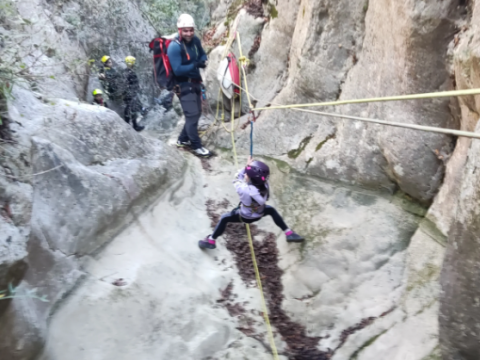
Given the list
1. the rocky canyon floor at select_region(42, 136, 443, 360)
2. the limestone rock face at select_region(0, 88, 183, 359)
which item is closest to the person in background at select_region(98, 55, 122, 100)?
the limestone rock face at select_region(0, 88, 183, 359)

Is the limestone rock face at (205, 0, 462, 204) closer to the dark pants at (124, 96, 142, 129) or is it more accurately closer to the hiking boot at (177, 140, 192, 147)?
the hiking boot at (177, 140, 192, 147)

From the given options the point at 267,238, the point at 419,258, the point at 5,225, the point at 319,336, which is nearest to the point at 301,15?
the point at 267,238

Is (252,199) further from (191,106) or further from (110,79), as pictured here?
(110,79)

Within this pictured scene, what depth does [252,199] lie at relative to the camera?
529cm

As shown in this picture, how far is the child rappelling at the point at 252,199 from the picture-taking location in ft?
17.0

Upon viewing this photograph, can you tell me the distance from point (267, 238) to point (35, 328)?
135 inches

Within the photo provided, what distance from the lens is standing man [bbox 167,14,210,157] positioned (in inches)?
289

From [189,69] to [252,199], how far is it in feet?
11.4

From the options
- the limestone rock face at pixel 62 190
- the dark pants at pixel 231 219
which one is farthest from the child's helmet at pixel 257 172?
the limestone rock face at pixel 62 190

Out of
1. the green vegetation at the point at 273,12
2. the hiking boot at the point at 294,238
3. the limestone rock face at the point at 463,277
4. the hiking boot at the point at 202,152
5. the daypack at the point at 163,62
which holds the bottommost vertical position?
the hiking boot at the point at 294,238

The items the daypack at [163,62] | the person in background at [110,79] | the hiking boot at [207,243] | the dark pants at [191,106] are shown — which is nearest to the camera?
the hiking boot at [207,243]

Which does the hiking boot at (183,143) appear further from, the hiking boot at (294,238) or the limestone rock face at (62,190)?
the hiking boot at (294,238)

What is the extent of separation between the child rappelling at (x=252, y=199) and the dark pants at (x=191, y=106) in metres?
3.13

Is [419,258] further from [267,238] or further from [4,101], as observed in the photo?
[4,101]
